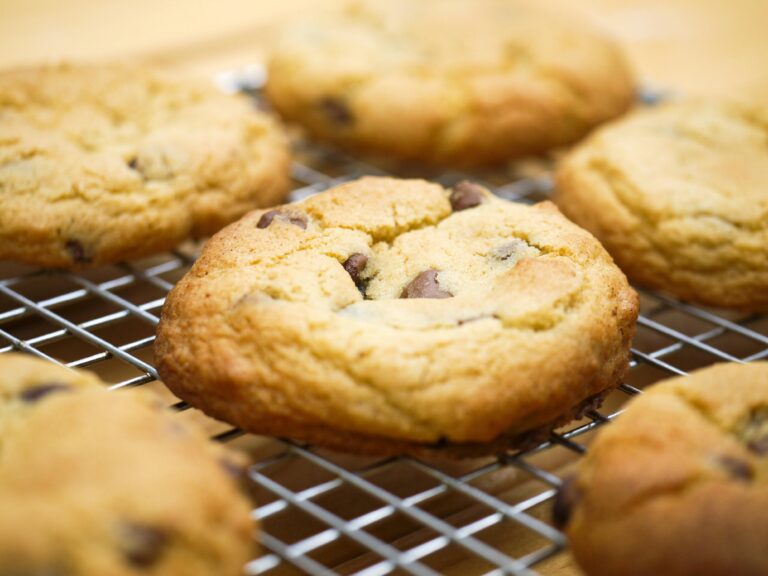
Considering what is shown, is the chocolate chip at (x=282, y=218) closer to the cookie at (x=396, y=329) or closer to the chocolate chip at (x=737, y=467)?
the cookie at (x=396, y=329)

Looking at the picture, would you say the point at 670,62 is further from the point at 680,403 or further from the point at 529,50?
the point at 680,403

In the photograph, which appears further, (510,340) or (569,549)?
(510,340)

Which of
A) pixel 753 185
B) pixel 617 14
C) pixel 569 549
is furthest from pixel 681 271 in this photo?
pixel 617 14

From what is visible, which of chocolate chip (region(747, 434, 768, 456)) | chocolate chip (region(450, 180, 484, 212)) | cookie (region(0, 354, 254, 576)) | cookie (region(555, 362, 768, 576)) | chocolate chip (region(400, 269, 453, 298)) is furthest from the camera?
chocolate chip (region(450, 180, 484, 212))

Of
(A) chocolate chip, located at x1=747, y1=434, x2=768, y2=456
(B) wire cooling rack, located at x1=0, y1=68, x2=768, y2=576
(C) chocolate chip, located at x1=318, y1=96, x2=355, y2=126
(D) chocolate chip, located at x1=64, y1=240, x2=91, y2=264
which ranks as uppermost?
(C) chocolate chip, located at x1=318, y1=96, x2=355, y2=126

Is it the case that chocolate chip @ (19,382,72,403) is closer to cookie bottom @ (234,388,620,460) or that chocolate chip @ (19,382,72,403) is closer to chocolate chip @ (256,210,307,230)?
cookie bottom @ (234,388,620,460)

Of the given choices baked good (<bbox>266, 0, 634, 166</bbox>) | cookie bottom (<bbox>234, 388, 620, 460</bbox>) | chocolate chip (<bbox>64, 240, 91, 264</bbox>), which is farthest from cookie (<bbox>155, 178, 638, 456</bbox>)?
baked good (<bbox>266, 0, 634, 166</bbox>)
